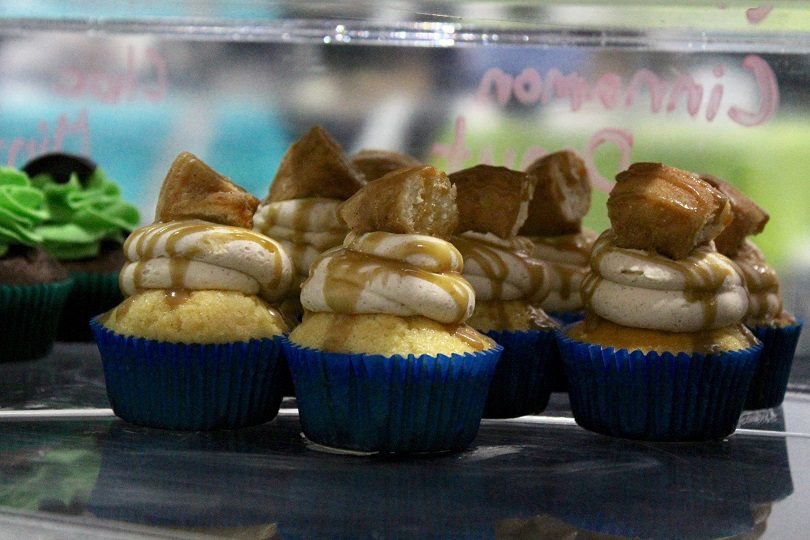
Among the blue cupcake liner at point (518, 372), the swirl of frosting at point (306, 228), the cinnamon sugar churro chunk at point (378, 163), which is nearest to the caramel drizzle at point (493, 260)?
the blue cupcake liner at point (518, 372)

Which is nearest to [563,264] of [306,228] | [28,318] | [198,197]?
[306,228]

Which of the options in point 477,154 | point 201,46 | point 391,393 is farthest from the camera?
point 201,46

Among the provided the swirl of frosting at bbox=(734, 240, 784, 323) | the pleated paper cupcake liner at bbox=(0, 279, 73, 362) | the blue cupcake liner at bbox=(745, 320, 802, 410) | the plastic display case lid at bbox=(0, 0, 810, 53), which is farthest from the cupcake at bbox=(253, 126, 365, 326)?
the blue cupcake liner at bbox=(745, 320, 802, 410)

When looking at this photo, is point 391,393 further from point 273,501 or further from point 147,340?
point 147,340

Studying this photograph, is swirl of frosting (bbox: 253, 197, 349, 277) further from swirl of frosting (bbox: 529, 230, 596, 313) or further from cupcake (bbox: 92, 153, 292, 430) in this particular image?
swirl of frosting (bbox: 529, 230, 596, 313)

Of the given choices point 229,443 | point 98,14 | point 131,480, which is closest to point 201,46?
point 98,14

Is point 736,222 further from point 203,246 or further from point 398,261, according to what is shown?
point 203,246

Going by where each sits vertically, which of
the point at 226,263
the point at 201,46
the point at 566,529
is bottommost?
the point at 566,529

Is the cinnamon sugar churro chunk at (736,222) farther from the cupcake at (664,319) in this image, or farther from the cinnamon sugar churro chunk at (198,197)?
the cinnamon sugar churro chunk at (198,197)
